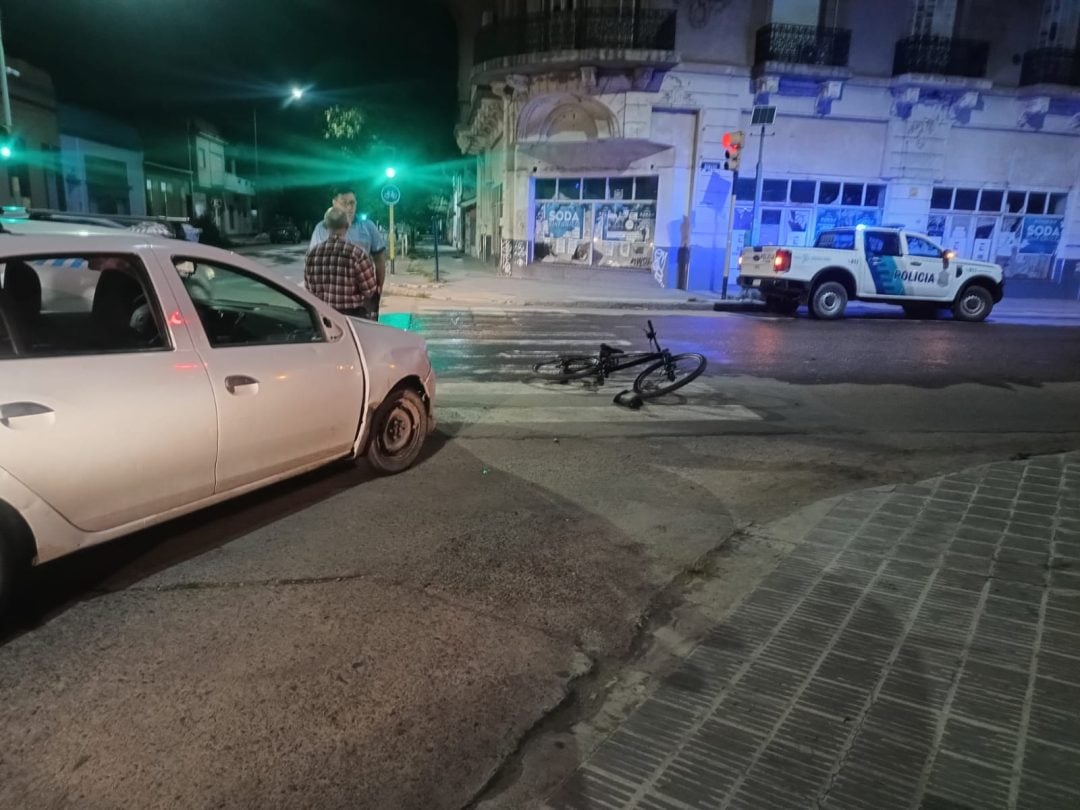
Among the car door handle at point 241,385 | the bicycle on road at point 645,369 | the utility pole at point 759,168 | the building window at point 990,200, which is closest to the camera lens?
the car door handle at point 241,385

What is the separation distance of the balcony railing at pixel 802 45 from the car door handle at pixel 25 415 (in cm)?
2252

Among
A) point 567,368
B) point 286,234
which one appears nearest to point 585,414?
point 567,368

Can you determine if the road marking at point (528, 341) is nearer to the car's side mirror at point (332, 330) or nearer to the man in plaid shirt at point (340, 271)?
the man in plaid shirt at point (340, 271)

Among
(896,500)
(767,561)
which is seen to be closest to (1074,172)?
(896,500)

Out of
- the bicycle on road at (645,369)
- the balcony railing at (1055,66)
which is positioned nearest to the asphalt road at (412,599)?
the bicycle on road at (645,369)

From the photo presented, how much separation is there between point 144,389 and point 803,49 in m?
22.9

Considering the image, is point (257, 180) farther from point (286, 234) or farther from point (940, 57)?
point (940, 57)

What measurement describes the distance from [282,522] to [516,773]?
2645 millimetres

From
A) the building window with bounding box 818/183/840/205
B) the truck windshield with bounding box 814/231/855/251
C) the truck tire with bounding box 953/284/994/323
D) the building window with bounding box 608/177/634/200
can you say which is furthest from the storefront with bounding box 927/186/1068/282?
the building window with bounding box 608/177/634/200

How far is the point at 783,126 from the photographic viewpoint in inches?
904

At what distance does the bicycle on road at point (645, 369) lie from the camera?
862 cm

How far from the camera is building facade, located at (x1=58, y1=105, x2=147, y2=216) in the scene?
35625mm

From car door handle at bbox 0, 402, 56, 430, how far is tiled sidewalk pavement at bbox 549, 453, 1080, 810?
265 cm

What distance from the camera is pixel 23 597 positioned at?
3.82 m
